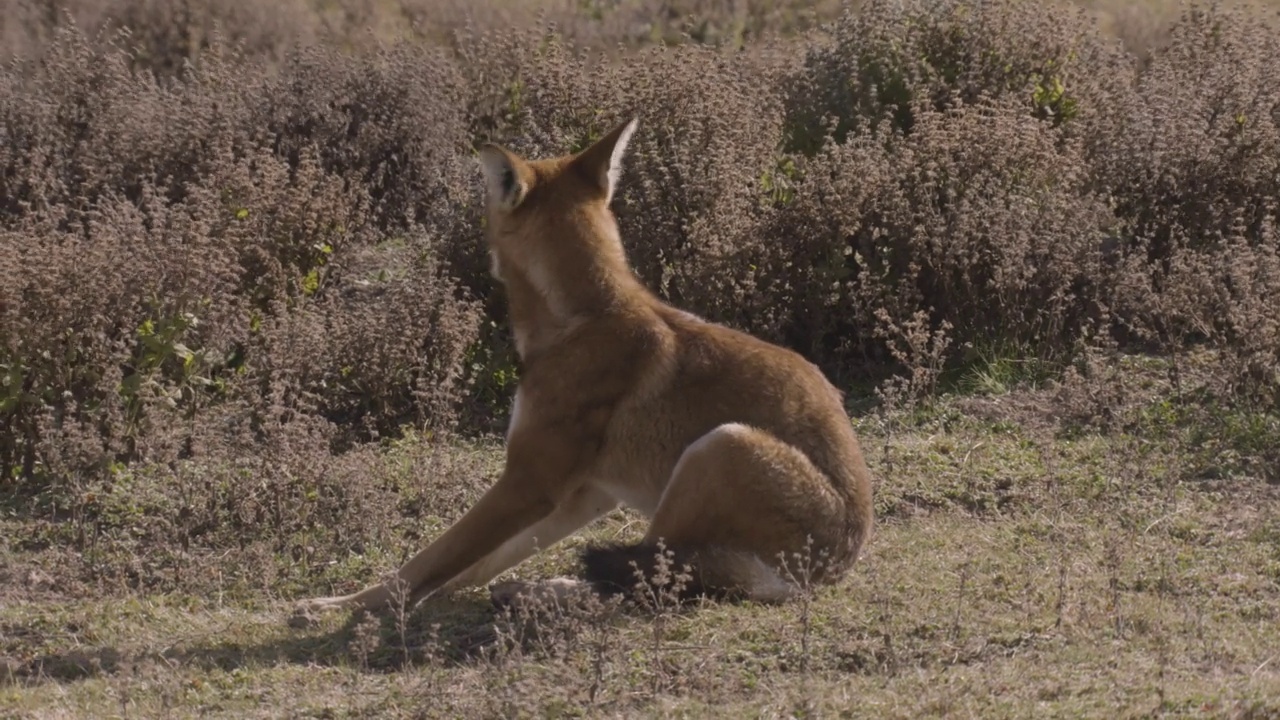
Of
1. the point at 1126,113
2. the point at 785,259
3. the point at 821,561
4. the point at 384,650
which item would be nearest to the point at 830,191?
the point at 785,259

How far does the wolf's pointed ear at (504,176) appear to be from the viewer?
6926mm

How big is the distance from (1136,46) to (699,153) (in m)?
10.5

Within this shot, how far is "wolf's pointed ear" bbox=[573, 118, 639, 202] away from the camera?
7.11 metres

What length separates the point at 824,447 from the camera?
21.3 feet

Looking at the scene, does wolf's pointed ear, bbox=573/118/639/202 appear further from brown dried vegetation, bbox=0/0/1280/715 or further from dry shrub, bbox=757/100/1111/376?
dry shrub, bbox=757/100/1111/376

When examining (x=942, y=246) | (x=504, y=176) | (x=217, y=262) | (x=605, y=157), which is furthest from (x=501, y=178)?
(x=942, y=246)

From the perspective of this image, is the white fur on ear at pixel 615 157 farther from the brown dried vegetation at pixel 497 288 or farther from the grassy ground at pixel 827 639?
the brown dried vegetation at pixel 497 288

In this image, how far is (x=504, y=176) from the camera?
7000mm

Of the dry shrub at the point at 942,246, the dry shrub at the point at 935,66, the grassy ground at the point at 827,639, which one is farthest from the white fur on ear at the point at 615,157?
the dry shrub at the point at 935,66

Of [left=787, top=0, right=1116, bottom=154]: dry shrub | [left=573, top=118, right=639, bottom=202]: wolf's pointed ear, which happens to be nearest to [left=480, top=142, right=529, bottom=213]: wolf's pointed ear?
[left=573, top=118, right=639, bottom=202]: wolf's pointed ear

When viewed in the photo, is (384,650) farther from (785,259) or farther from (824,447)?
(785,259)

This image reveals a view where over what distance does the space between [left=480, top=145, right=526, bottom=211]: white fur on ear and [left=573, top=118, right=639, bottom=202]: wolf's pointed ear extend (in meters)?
0.31

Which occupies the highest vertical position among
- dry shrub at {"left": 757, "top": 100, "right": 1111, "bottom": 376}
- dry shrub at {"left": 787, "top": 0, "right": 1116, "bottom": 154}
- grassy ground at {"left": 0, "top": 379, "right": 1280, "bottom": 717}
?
dry shrub at {"left": 787, "top": 0, "right": 1116, "bottom": 154}

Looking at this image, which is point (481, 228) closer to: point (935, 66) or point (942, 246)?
point (942, 246)
